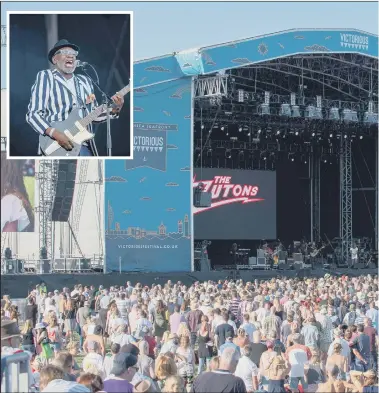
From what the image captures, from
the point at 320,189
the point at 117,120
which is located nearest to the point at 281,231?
the point at 320,189

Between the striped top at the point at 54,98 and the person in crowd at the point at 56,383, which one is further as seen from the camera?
the striped top at the point at 54,98

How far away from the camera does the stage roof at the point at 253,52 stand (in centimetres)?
3197

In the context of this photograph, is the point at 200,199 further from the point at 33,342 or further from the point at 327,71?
the point at 33,342

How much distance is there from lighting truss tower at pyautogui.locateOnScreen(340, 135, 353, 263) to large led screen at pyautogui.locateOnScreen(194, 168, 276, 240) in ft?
9.53

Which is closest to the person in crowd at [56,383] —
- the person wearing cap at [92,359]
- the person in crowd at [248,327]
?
the person wearing cap at [92,359]

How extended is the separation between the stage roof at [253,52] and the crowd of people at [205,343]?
1007cm

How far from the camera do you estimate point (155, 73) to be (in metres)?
32.1

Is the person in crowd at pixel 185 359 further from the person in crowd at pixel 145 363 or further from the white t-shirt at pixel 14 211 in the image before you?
the white t-shirt at pixel 14 211

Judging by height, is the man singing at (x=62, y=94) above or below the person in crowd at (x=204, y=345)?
above

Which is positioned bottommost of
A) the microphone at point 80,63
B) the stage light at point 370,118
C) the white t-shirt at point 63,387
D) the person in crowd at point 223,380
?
the person in crowd at point 223,380

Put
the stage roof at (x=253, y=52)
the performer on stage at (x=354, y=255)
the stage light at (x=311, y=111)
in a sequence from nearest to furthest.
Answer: the stage roof at (x=253, y=52) < the stage light at (x=311, y=111) < the performer on stage at (x=354, y=255)

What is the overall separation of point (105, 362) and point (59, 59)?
11.8 ft

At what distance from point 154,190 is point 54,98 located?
23.5 meters

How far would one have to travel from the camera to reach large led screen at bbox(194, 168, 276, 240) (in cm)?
3991
